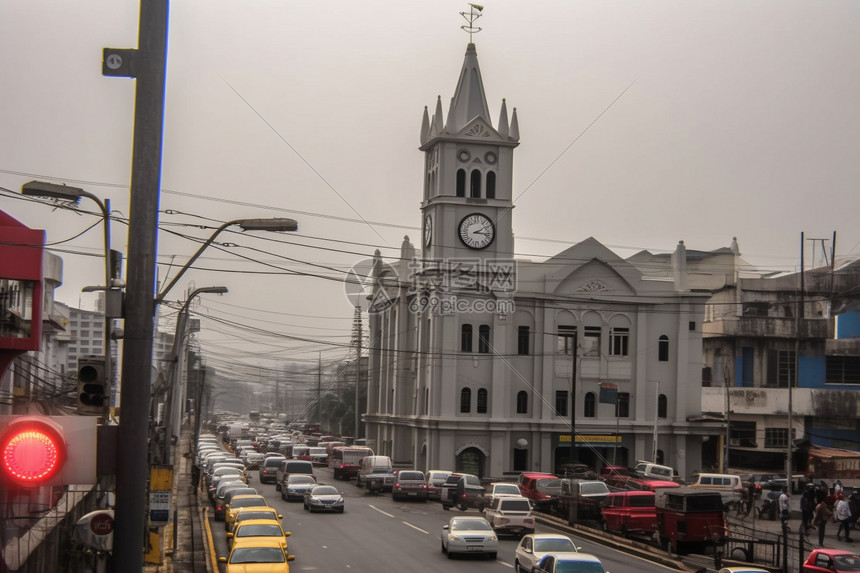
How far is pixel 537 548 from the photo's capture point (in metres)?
27.7

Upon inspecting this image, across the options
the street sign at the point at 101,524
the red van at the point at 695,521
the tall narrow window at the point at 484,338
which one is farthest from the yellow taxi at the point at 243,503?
the tall narrow window at the point at 484,338

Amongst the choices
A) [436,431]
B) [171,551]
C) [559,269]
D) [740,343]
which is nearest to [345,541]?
[171,551]

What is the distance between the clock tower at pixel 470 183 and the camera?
73.3 meters

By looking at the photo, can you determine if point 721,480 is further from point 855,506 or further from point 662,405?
point 662,405

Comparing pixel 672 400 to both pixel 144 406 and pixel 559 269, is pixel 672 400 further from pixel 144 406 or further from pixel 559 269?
pixel 144 406

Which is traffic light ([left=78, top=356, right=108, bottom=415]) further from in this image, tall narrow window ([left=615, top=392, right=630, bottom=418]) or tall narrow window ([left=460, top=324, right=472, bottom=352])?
tall narrow window ([left=615, top=392, right=630, bottom=418])

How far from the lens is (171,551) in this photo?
31.0 metres

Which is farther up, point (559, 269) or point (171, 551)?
point (559, 269)

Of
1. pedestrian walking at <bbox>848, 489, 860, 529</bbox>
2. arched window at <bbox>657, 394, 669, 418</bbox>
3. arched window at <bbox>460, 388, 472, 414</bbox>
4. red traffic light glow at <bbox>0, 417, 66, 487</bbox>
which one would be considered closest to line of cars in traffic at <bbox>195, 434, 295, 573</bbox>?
red traffic light glow at <bbox>0, 417, 66, 487</bbox>

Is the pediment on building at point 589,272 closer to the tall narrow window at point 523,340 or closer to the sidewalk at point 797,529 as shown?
the tall narrow window at point 523,340

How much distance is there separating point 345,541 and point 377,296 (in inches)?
1996

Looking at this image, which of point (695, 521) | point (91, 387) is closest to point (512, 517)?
point (695, 521)

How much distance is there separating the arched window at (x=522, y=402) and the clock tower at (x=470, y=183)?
9.33 m

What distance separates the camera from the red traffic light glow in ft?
19.3
